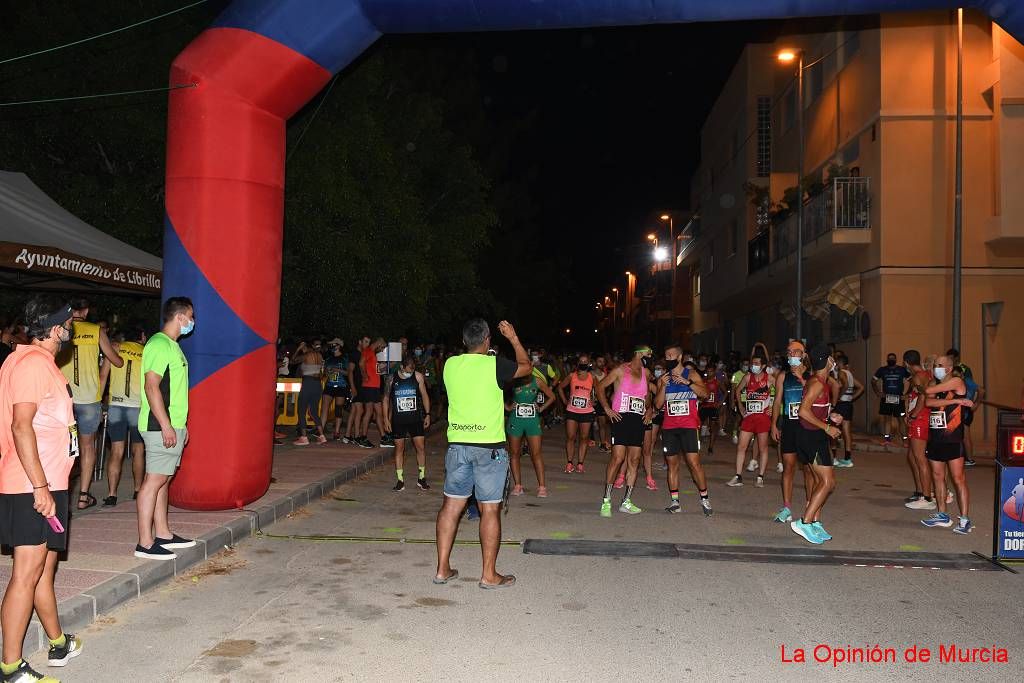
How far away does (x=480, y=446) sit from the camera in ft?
21.2

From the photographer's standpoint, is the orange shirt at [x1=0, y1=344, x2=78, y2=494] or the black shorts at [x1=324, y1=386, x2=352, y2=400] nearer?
the orange shirt at [x1=0, y1=344, x2=78, y2=494]

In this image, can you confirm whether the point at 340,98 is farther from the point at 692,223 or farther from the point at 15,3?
the point at 692,223

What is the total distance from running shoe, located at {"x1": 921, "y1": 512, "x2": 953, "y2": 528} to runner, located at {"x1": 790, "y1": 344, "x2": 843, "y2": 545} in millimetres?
1497

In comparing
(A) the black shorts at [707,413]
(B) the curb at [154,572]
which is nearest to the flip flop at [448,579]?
(B) the curb at [154,572]

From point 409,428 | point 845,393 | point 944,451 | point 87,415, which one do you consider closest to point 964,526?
point 944,451

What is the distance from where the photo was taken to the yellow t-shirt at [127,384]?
891 cm

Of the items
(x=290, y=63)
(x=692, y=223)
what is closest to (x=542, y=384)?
(x=290, y=63)

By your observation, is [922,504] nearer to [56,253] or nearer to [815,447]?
[815,447]

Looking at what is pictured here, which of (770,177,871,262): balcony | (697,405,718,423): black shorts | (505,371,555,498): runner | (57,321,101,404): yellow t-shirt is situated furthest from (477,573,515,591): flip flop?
(770,177,871,262): balcony

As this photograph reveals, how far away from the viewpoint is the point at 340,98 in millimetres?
16562

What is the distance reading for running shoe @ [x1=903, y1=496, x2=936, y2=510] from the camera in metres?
10.2

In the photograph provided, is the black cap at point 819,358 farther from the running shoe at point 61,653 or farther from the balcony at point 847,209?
the balcony at point 847,209

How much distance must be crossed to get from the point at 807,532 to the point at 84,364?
23.4ft

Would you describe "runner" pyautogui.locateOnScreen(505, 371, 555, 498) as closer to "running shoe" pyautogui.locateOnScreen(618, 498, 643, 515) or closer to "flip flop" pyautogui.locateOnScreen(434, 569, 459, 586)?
"running shoe" pyautogui.locateOnScreen(618, 498, 643, 515)
